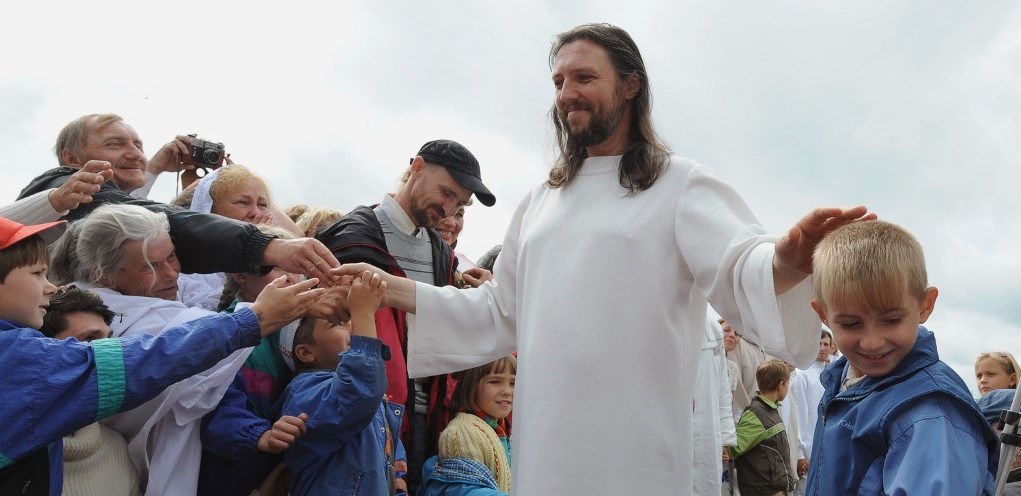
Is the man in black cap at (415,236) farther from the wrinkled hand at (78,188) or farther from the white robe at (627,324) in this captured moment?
the white robe at (627,324)

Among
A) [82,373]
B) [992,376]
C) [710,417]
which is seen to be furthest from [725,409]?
[82,373]

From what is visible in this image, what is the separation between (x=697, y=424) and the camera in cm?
678

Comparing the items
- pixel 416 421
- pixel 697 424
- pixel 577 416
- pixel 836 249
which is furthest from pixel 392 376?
pixel 697 424

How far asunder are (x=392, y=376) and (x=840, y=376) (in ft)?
6.54

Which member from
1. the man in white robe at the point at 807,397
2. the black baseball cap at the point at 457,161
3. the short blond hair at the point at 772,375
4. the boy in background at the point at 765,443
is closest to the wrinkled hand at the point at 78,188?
the black baseball cap at the point at 457,161

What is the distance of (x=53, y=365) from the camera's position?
9.27ft

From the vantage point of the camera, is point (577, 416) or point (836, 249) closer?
point (836, 249)

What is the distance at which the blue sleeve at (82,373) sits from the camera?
108 inches

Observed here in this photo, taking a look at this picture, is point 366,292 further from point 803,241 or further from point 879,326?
point 879,326

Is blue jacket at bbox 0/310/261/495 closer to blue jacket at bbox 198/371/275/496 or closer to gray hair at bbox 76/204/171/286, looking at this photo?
blue jacket at bbox 198/371/275/496

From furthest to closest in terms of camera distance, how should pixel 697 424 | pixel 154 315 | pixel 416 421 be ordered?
pixel 697 424 → pixel 416 421 → pixel 154 315

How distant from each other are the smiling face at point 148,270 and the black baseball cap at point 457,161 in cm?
171

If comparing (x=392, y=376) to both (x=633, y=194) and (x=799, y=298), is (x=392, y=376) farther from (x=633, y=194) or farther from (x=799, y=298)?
(x=799, y=298)

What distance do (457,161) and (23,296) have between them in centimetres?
261
